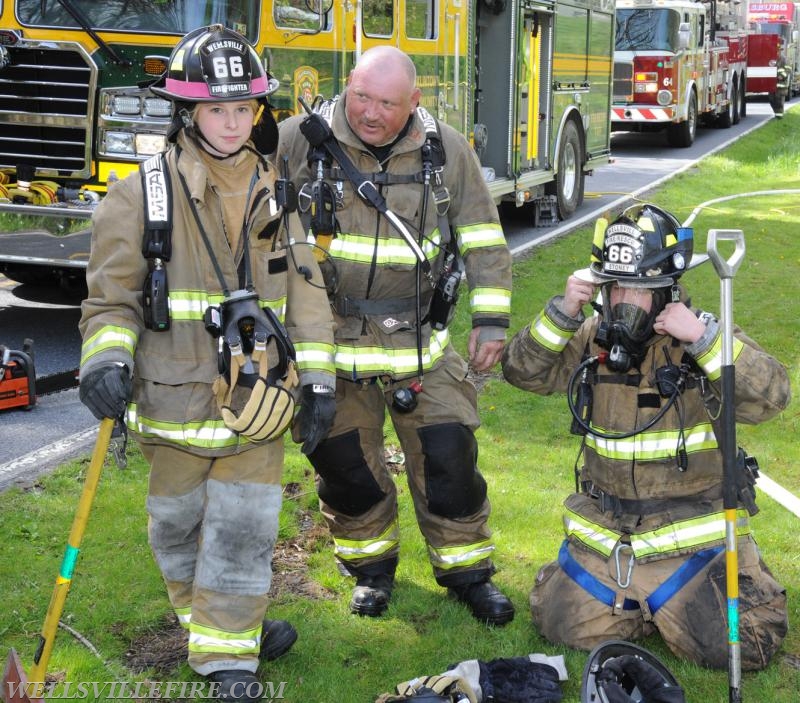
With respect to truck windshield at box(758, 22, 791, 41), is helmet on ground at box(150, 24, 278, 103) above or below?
below


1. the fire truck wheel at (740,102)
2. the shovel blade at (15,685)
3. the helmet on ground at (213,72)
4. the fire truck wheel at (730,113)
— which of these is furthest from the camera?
the fire truck wheel at (740,102)

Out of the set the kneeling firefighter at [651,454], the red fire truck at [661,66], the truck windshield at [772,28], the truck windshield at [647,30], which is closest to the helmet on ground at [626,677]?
the kneeling firefighter at [651,454]

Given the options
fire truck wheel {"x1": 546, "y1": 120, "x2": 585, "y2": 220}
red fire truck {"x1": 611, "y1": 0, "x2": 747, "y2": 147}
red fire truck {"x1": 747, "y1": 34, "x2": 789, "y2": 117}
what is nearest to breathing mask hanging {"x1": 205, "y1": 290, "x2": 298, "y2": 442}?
fire truck wheel {"x1": 546, "y1": 120, "x2": 585, "y2": 220}

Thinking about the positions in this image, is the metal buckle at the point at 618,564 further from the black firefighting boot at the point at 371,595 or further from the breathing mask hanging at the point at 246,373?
the breathing mask hanging at the point at 246,373

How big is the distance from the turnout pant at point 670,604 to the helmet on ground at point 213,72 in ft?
6.33

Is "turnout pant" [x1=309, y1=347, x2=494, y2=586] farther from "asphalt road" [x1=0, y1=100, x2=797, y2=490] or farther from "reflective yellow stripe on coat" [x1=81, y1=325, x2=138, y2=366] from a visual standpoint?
"asphalt road" [x1=0, y1=100, x2=797, y2=490]

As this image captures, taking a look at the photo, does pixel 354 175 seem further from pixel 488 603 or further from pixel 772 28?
pixel 772 28

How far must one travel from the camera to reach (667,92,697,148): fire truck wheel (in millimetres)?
21406

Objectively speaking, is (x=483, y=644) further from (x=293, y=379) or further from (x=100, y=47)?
(x=100, y=47)

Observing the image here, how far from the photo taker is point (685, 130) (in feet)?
70.7

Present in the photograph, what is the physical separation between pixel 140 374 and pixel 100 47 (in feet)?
16.2

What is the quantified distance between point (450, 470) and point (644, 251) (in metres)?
1.08

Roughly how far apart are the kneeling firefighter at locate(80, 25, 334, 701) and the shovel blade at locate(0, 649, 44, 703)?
1.90ft

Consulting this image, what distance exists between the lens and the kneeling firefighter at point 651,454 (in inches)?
149
